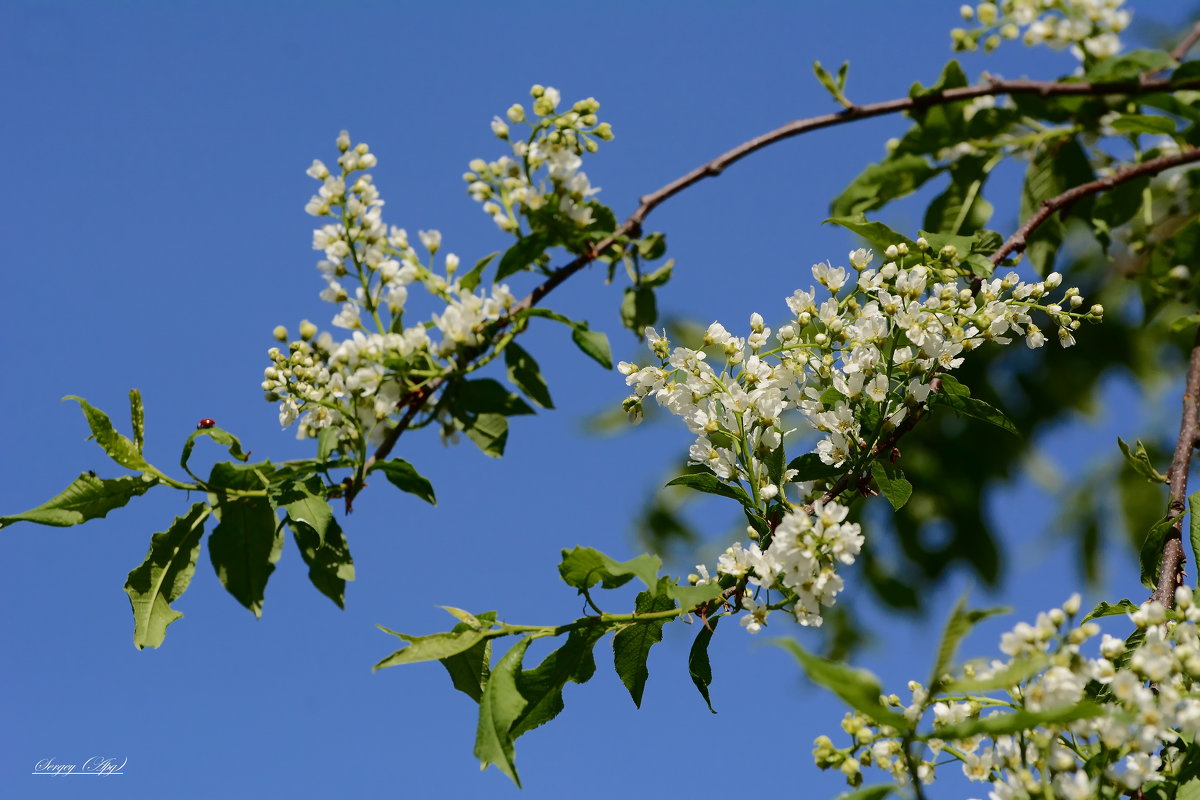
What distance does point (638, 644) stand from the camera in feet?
5.11

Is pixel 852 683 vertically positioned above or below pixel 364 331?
below

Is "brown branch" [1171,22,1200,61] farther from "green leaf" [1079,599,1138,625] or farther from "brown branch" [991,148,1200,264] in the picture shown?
"green leaf" [1079,599,1138,625]

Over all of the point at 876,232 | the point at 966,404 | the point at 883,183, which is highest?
the point at 883,183

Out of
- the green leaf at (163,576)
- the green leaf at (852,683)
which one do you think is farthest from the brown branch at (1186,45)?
the green leaf at (163,576)

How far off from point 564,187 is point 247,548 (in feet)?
2.74

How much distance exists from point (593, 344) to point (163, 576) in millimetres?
848

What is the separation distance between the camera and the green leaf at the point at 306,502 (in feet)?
5.41

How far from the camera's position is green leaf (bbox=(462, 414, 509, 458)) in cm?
173

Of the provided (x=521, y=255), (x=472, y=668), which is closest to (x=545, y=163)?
(x=521, y=255)

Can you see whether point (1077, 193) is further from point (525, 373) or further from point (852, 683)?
point (852, 683)

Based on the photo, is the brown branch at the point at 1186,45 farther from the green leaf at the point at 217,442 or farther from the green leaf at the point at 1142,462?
the green leaf at the point at 217,442

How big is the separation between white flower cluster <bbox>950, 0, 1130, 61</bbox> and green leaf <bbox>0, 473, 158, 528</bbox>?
6.63ft

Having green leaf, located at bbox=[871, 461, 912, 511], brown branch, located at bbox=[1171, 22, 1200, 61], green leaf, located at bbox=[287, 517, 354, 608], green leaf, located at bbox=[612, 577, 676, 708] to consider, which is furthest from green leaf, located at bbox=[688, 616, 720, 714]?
brown branch, located at bbox=[1171, 22, 1200, 61]

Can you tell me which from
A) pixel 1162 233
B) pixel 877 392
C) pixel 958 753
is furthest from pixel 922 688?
pixel 1162 233
